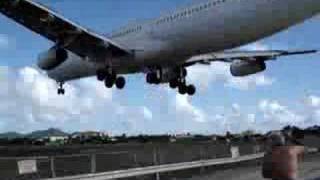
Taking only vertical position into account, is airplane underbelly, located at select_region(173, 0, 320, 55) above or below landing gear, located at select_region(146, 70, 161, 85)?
above

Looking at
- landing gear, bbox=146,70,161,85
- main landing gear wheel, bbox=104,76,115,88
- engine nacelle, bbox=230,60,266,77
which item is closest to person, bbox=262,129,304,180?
main landing gear wheel, bbox=104,76,115,88

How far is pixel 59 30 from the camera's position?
3288 centimetres

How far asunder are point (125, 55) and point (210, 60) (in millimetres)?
6317

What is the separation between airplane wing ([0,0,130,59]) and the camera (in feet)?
99.7

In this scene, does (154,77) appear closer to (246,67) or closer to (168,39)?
(168,39)

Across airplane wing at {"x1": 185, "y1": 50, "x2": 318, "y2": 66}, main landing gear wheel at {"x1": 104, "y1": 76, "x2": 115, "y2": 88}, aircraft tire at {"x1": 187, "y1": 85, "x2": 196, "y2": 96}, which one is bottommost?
aircraft tire at {"x1": 187, "y1": 85, "x2": 196, "y2": 96}

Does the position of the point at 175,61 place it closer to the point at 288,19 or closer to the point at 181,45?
the point at 181,45

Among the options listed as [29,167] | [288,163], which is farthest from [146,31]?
[288,163]

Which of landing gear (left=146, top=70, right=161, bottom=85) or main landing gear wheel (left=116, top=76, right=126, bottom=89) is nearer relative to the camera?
landing gear (left=146, top=70, right=161, bottom=85)

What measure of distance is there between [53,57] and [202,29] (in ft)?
28.1

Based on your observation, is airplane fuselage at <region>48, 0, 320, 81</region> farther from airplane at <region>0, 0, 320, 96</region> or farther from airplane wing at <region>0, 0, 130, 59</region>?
airplane wing at <region>0, 0, 130, 59</region>

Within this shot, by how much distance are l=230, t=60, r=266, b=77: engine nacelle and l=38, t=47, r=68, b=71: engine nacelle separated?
36.3 feet

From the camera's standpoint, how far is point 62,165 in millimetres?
26391

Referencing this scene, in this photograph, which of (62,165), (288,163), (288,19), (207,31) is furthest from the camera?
(207,31)
